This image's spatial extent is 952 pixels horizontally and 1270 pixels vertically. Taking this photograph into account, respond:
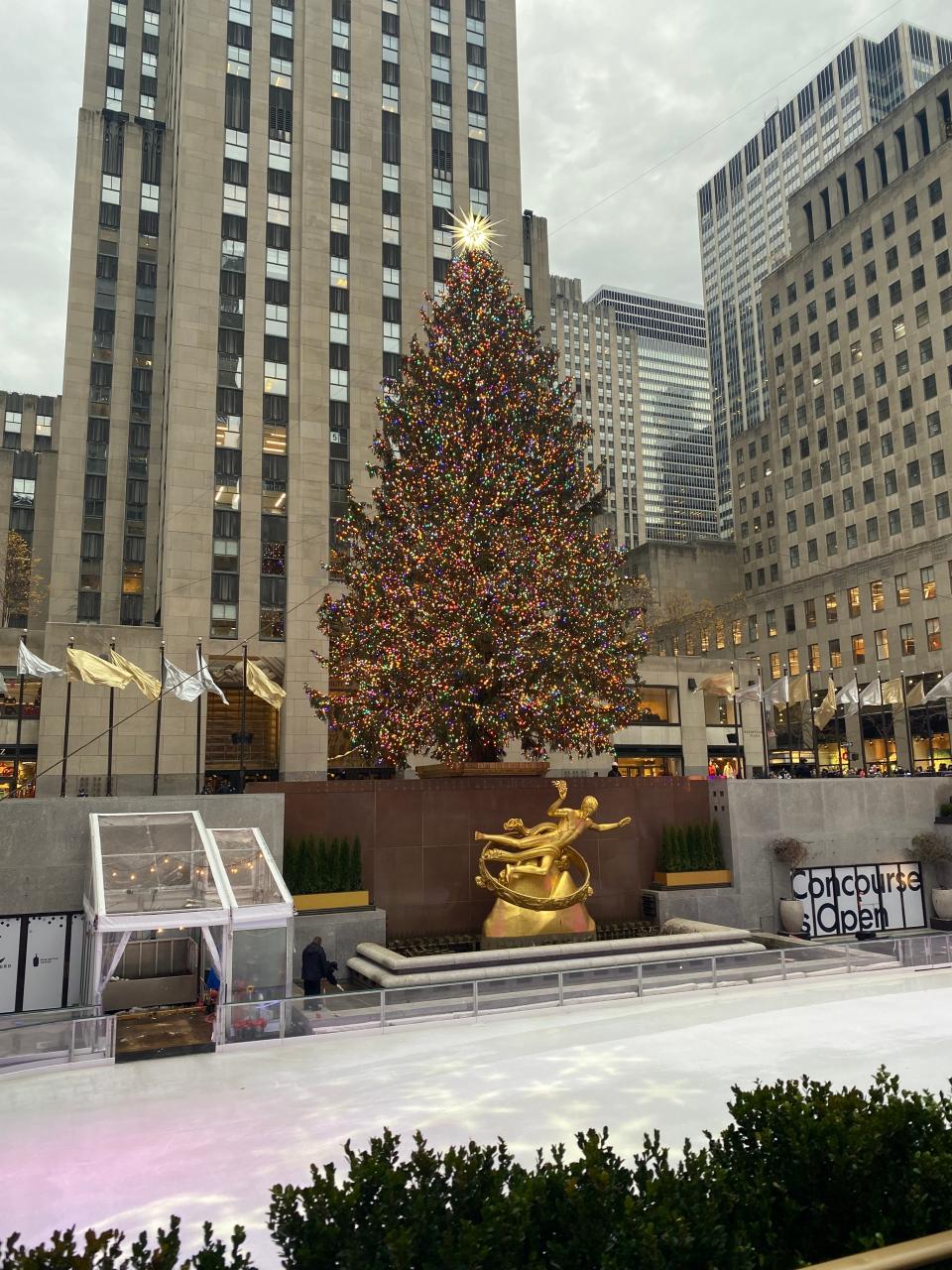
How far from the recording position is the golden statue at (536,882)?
2331 cm

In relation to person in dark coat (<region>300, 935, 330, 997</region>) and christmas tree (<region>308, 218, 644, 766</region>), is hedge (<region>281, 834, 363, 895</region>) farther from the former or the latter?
christmas tree (<region>308, 218, 644, 766</region>)

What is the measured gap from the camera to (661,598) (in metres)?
99.9

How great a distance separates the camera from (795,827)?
96.0 ft

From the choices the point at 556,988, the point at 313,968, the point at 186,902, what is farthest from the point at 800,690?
the point at 186,902

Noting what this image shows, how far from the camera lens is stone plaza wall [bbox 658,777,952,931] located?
92.3 feet

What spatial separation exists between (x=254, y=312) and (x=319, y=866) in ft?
120

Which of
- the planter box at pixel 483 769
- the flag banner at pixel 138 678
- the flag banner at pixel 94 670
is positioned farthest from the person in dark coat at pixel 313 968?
the flag banner at pixel 138 678

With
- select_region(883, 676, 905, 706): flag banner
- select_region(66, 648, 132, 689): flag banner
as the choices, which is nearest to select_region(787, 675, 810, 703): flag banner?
select_region(883, 676, 905, 706): flag banner

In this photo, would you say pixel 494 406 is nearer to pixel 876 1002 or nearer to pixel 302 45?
pixel 876 1002

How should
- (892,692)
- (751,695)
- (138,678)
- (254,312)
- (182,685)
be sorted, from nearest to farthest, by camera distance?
(138,678), (182,685), (751,695), (892,692), (254,312)

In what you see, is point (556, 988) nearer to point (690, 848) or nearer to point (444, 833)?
point (444, 833)

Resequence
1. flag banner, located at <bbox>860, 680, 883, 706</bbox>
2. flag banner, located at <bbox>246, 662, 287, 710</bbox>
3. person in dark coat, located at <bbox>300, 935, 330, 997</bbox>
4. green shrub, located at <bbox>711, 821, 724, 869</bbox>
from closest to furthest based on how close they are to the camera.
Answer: person in dark coat, located at <bbox>300, 935, 330, 997</bbox> < flag banner, located at <bbox>246, 662, 287, 710</bbox> < green shrub, located at <bbox>711, 821, 724, 869</bbox> < flag banner, located at <bbox>860, 680, 883, 706</bbox>

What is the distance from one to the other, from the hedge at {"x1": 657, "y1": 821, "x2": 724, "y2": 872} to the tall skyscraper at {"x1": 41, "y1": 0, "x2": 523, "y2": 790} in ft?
76.7

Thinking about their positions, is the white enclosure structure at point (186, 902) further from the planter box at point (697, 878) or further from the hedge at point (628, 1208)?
the planter box at point (697, 878)
